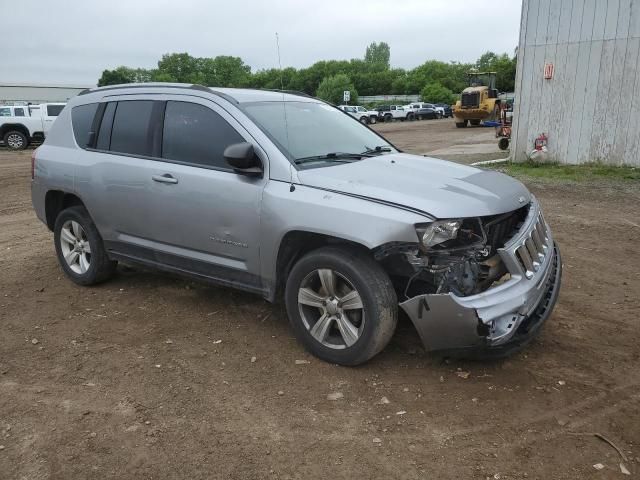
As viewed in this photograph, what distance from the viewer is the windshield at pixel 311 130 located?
13.2 ft

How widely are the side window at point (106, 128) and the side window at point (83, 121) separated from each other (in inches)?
6.6

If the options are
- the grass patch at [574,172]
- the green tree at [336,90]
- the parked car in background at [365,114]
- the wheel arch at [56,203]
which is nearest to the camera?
the wheel arch at [56,203]

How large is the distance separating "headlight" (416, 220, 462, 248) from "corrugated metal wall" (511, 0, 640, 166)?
32.3ft

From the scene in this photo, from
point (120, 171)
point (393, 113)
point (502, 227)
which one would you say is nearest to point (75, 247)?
point (120, 171)

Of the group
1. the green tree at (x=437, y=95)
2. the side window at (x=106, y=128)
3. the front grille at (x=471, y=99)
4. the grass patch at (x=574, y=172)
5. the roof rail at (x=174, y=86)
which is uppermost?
the green tree at (x=437, y=95)

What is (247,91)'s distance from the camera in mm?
4625

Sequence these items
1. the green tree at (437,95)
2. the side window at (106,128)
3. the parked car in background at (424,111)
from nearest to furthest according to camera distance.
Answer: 1. the side window at (106,128)
2. the parked car in background at (424,111)
3. the green tree at (437,95)

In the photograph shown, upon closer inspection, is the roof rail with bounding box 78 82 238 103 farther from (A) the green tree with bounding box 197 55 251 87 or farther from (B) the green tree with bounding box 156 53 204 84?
(B) the green tree with bounding box 156 53 204 84

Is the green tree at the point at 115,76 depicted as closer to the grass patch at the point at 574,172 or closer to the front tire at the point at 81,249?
the grass patch at the point at 574,172

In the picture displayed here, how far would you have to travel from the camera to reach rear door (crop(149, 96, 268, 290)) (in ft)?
12.7

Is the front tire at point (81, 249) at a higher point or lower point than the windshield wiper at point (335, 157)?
lower

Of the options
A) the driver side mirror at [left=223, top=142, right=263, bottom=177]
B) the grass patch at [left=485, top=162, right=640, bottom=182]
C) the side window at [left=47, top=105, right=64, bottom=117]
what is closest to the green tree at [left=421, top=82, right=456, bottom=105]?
the side window at [left=47, top=105, right=64, bottom=117]

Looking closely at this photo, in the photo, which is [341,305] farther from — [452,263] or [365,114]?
[365,114]

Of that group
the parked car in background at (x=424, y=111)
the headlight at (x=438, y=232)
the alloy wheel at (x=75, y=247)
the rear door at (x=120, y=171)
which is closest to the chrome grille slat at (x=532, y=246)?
the headlight at (x=438, y=232)
